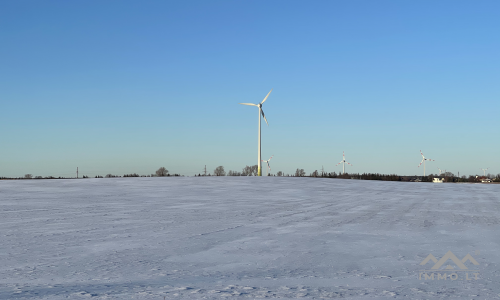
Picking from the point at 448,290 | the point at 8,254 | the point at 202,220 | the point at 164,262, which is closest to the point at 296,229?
the point at 202,220

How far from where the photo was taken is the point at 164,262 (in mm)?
7000

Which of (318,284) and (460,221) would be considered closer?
(318,284)

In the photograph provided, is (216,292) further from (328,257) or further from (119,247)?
(119,247)

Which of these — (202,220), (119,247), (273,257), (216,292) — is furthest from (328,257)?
(202,220)

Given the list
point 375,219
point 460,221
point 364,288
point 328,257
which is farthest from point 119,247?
point 460,221

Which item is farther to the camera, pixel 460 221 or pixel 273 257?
pixel 460 221

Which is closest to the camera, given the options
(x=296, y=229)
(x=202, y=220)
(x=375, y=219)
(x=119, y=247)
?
(x=119, y=247)

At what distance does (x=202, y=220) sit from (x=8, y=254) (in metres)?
5.83

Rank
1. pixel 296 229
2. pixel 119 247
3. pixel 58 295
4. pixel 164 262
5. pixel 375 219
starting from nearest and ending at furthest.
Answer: pixel 58 295 → pixel 164 262 → pixel 119 247 → pixel 296 229 → pixel 375 219

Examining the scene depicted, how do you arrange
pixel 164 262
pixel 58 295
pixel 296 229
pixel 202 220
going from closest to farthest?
pixel 58 295, pixel 164 262, pixel 296 229, pixel 202 220

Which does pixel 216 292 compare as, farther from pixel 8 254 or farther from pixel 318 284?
pixel 8 254

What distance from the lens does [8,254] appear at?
7.44 metres

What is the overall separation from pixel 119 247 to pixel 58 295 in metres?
3.04

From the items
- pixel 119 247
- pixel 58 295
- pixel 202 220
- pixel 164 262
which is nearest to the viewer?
pixel 58 295
